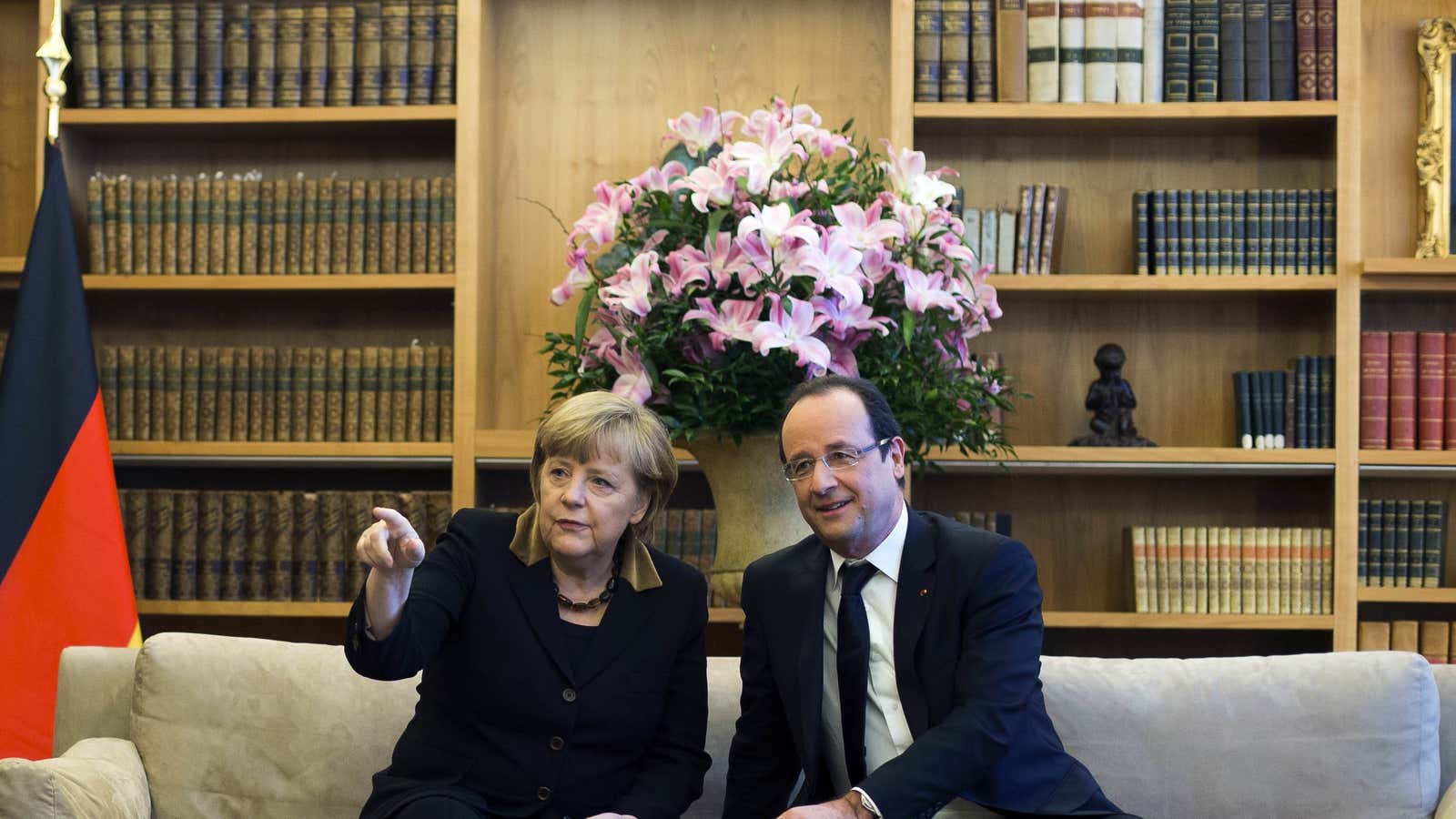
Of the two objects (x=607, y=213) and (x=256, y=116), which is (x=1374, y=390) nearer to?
(x=607, y=213)

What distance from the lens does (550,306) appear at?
3.90 metres

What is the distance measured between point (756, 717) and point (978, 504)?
1785 millimetres

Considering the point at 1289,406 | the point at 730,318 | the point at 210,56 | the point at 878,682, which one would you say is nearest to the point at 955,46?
the point at 1289,406

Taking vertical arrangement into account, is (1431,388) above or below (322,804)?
above

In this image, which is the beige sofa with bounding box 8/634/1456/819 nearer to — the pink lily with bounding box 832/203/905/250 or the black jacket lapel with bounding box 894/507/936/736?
the black jacket lapel with bounding box 894/507/936/736

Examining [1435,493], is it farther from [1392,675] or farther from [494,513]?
[494,513]

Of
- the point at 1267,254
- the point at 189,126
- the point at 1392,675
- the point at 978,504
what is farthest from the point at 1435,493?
the point at 189,126

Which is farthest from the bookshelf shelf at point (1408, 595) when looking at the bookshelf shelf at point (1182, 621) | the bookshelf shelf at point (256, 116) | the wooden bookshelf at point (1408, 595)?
the bookshelf shelf at point (256, 116)

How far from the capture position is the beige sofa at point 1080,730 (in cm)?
229

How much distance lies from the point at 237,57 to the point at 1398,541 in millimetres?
3079

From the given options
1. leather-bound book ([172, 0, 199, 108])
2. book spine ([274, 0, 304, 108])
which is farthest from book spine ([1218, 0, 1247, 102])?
leather-bound book ([172, 0, 199, 108])

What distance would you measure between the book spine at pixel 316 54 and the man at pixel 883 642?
2088 millimetres

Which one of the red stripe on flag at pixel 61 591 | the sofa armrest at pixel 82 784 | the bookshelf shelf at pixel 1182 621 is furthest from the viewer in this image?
the bookshelf shelf at pixel 1182 621

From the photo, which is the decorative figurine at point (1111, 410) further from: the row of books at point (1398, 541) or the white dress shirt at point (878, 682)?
the white dress shirt at point (878, 682)
